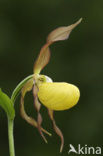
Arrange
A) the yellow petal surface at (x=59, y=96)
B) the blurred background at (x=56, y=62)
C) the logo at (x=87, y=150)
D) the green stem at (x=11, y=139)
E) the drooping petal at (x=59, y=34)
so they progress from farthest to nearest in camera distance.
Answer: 1. the blurred background at (x=56, y=62)
2. the logo at (x=87, y=150)
3. the yellow petal surface at (x=59, y=96)
4. the drooping petal at (x=59, y=34)
5. the green stem at (x=11, y=139)

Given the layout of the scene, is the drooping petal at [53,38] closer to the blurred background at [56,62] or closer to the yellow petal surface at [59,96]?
the yellow petal surface at [59,96]

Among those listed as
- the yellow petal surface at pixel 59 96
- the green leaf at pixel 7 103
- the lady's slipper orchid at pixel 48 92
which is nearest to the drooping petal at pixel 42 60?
the lady's slipper orchid at pixel 48 92

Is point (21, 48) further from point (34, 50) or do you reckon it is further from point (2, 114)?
point (2, 114)

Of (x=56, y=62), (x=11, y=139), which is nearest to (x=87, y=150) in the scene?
(x=56, y=62)

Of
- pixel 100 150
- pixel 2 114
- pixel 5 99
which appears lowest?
pixel 100 150

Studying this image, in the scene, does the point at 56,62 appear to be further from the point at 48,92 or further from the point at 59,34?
the point at 59,34

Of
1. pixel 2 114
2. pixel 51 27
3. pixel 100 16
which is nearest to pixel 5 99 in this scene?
pixel 2 114
